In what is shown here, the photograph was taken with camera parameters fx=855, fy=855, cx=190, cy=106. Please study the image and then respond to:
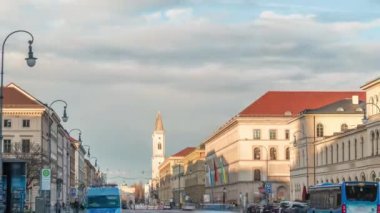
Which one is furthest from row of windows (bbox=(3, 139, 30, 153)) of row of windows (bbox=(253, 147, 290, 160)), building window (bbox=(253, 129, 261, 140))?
building window (bbox=(253, 129, 261, 140))

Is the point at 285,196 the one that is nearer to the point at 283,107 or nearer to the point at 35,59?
the point at 283,107

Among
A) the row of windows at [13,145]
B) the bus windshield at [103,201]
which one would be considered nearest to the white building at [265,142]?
the row of windows at [13,145]

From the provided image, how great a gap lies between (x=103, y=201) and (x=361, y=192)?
16655mm

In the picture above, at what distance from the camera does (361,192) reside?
50.6 metres

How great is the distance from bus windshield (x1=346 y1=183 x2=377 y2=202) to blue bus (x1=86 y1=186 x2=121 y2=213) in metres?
15.0

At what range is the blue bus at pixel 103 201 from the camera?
2184 inches

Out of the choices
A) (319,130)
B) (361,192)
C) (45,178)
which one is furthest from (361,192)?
(319,130)

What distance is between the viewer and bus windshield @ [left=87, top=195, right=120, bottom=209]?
55.6m

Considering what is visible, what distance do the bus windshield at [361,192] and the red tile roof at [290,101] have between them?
404ft

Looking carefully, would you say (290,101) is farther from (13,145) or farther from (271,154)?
(13,145)

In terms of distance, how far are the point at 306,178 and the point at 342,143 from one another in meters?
19.3

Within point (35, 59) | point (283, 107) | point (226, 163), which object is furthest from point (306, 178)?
point (35, 59)

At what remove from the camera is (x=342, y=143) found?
11612cm

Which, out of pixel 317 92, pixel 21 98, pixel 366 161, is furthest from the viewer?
pixel 317 92
